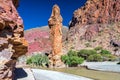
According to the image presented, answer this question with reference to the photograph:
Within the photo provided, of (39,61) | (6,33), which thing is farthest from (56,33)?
(6,33)

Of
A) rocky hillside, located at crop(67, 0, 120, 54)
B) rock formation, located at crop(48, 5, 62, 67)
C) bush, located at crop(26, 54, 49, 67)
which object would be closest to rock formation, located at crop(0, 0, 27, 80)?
rock formation, located at crop(48, 5, 62, 67)

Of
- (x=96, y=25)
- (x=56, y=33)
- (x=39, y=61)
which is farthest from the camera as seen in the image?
(x=96, y=25)

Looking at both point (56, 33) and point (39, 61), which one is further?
point (39, 61)

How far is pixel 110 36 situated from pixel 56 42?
226ft

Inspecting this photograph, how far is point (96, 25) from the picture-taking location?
402 feet

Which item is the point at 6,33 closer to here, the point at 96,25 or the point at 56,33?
the point at 56,33

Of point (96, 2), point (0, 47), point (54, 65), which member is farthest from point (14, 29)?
point (96, 2)

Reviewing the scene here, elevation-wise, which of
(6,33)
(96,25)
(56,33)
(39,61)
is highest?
(96,25)

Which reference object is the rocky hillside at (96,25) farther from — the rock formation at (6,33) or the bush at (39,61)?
the rock formation at (6,33)

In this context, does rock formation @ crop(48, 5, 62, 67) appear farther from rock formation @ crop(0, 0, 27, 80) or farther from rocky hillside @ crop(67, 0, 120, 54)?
rocky hillside @ crop(67, 0, 120, 54)

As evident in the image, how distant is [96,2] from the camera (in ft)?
426

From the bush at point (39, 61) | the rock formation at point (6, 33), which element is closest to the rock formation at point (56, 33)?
the bush at point (39, 61)

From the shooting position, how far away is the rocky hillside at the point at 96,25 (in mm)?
112125

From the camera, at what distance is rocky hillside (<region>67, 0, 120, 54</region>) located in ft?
368
